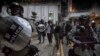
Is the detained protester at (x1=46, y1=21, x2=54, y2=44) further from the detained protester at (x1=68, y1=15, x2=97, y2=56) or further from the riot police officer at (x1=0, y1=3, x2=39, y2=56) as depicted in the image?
the riot police officer at (x1=0, y1=3, x2=39, y2=56)

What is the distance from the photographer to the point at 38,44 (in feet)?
8.42

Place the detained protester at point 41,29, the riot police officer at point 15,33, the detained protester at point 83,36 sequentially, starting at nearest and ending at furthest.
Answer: the riot police officer at point 15,33, the detained protester at point 83,36, the detained protester at point 41,29

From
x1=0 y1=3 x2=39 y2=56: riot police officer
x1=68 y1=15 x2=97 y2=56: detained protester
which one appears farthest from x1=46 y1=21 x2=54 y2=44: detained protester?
x1=0 y1=3 x2=39 y2=56: riot police officer

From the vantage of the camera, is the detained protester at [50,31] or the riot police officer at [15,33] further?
the detained protester at [50,31]

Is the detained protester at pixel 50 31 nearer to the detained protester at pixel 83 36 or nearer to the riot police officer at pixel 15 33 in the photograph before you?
the detained protester at pixel 83 36

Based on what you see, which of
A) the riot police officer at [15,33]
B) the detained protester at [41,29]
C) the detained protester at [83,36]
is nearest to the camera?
the riot police officer at [15,33]

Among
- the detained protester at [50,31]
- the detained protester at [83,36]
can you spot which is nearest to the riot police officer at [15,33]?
the detained protester at [83,36]

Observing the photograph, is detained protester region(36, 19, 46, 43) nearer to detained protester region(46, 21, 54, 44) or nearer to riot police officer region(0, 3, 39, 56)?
detained protester region(46, 21, 54, 44)

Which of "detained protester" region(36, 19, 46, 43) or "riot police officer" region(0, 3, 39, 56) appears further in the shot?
"detained protester" region(36, 19, 46, 43)

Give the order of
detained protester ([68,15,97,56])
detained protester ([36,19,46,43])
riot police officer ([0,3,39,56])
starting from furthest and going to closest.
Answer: detained protester ([36,19,46,43])
detained protester ([68,15,97,56])
riot police officer ([0,3,39,56])

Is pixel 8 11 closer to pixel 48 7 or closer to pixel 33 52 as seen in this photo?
pixel 33 52

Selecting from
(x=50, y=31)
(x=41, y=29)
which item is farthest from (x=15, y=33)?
(x=50, y=31)

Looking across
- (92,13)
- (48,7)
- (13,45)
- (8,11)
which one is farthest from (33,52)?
(92,13)

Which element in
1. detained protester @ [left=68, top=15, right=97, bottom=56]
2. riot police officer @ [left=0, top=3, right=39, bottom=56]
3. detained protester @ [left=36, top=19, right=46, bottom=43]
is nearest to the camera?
riot police officer @ [left=0, top=3, right=39, bottom=56]
